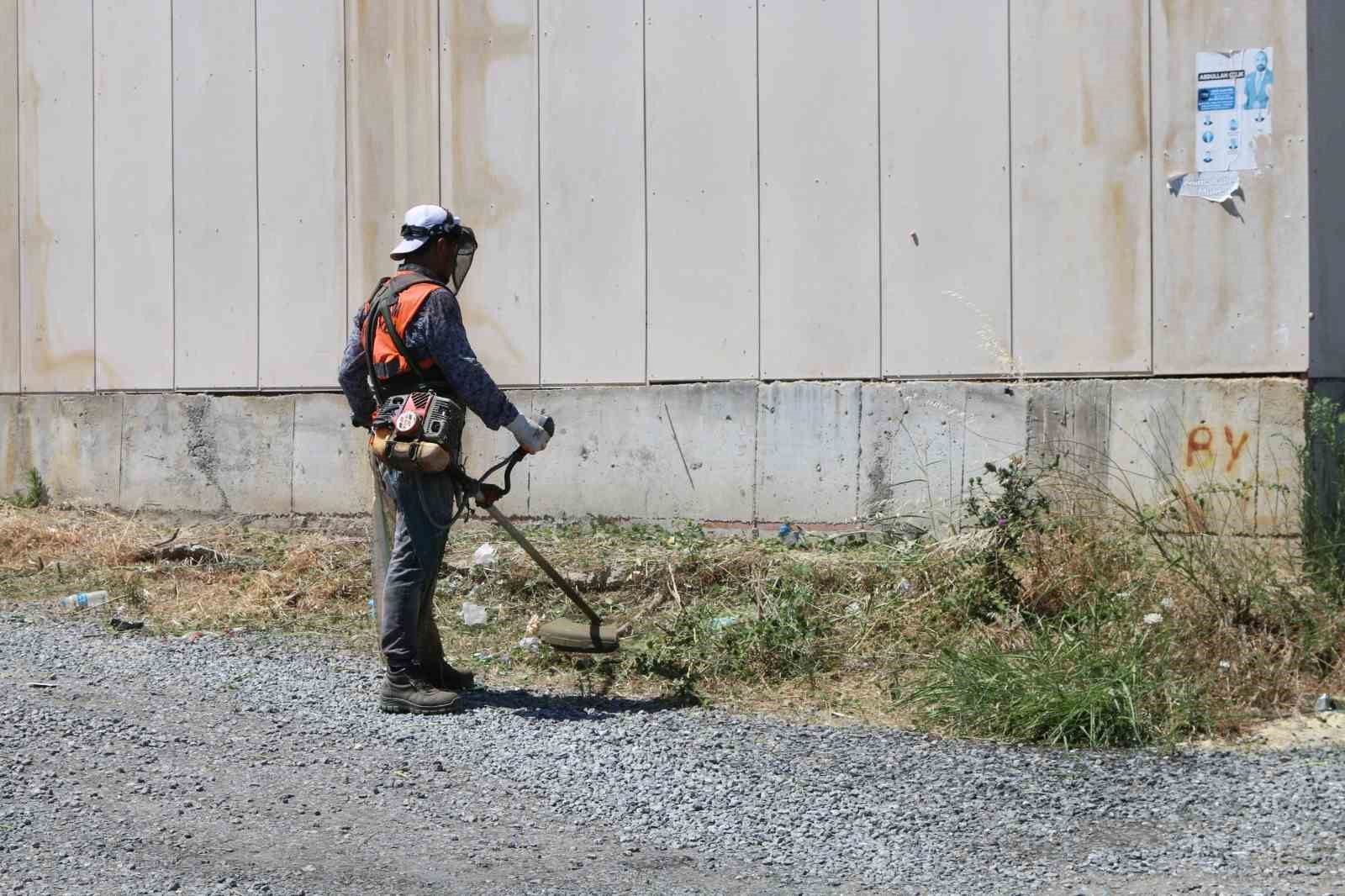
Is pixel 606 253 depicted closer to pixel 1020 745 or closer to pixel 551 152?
pixel 551 152

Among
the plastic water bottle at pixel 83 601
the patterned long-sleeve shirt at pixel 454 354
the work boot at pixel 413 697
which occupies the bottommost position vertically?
the work boot at pixel 413 697

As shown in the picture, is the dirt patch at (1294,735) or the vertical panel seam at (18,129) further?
the vertical panel seam at (18,129)

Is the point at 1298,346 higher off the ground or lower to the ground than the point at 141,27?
lower

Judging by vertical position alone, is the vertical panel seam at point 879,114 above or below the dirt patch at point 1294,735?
above

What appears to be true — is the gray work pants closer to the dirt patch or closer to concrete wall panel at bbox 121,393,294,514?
the dirt patch

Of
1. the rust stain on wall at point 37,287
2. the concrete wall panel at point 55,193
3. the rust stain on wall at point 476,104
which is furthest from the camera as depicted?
the rust stain on wall at point 37,287

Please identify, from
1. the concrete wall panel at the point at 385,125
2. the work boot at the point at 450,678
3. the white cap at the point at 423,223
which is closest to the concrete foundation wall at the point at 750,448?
the concrete wall panel at the point at 385,125

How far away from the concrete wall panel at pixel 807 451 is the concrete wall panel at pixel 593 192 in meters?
0.91

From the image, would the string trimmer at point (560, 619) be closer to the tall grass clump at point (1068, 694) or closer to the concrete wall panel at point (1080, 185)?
the tall grass clump at point (1068, 694)

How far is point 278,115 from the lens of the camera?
9273 millimetres

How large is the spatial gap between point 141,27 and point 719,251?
4771mm

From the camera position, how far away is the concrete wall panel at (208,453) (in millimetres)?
9305

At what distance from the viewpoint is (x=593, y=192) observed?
824cm

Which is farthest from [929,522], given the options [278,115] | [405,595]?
[278,115]
